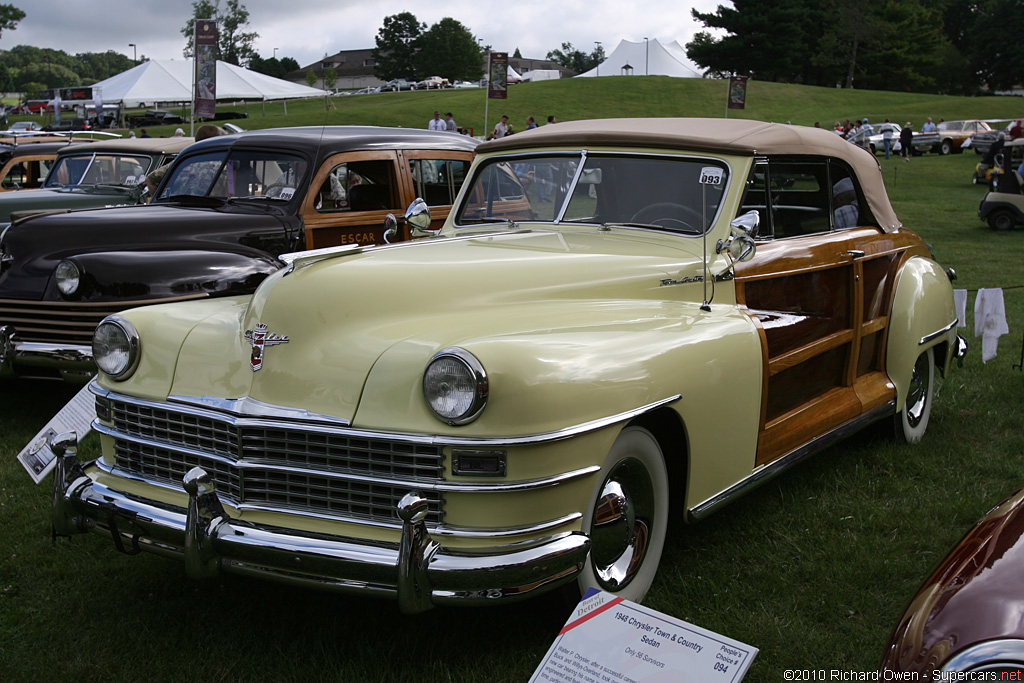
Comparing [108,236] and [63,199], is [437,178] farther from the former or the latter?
[63,199]

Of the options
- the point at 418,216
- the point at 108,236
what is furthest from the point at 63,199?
the point at 418,216

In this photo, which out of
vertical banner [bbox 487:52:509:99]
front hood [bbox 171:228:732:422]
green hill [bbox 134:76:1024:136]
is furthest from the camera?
green hill [bbox 134:76:1024:136]

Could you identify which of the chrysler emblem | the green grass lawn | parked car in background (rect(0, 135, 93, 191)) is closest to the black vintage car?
the green grass lawn

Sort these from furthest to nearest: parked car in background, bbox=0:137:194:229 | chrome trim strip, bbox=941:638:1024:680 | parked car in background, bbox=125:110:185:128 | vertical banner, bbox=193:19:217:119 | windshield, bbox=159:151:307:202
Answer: parked car in background, bbox=125:110:185:128, vertical banner, bbox=193:19:217:119, parked car in background, bbox=0:137:194:229, windshield, bbox=159:151:307:202, chrome trim strip, bbox=941:638:1024:680

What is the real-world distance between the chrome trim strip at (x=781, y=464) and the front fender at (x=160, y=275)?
3175mm

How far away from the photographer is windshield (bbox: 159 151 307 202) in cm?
653

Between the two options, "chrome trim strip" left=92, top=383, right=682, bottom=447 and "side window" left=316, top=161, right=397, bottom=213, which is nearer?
"chrome trim strip" left=92, top=383, right=682, bottom=447

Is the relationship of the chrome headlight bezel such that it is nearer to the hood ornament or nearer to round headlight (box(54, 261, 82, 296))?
round headlight (box(54, 261, 82, 296))

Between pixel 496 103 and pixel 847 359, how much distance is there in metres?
42.6

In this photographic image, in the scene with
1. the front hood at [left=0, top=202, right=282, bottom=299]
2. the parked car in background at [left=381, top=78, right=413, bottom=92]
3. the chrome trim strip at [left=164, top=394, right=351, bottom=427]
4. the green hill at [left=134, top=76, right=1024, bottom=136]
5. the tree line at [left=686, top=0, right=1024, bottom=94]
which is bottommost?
the chrome trim strip at [left=164, top=394, right=351, bottom=427]

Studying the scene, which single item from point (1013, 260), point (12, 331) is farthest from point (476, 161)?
point (1013, 260)

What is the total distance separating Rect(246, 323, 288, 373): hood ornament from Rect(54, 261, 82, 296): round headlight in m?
2.88

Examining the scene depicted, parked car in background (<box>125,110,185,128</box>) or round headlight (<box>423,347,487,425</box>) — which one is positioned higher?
parked car in background (<box>125,110,185,128</box>)

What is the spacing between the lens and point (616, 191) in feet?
13.1
